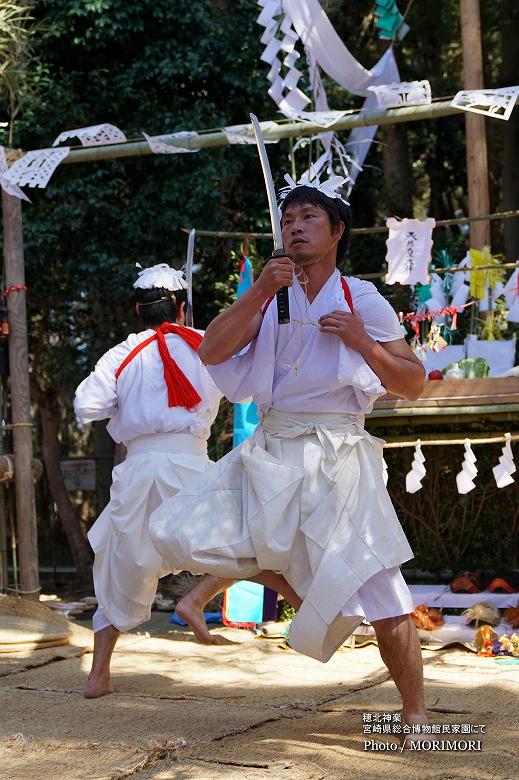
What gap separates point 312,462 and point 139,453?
1.50 metres

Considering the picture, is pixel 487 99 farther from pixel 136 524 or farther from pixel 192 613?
pixel 192 613

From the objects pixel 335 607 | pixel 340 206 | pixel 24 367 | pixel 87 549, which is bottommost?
pixel 87 549

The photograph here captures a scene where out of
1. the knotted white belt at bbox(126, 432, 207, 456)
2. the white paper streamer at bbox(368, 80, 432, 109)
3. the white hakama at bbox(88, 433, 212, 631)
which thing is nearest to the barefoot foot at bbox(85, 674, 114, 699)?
the white hakama at bbox(88, 433, 212, 631)

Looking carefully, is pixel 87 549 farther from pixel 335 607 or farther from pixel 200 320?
pixel 335 607

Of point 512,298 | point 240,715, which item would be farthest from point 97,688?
point 512,298

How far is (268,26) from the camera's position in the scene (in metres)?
6.07

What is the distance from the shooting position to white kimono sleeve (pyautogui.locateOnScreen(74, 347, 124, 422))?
4168 millimetres

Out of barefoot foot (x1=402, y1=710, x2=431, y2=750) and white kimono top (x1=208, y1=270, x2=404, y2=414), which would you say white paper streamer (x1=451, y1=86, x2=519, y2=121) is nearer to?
white kimono top (x1=208, y1=270, x2=404, y2=414)

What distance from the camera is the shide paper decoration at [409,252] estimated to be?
5531mm

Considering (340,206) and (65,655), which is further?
(65,655)

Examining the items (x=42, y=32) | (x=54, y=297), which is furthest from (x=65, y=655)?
(x=42, y=32)

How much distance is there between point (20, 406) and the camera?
5852 millimetres

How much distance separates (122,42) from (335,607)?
6.43 m

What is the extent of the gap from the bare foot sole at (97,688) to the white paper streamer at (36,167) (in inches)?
102
